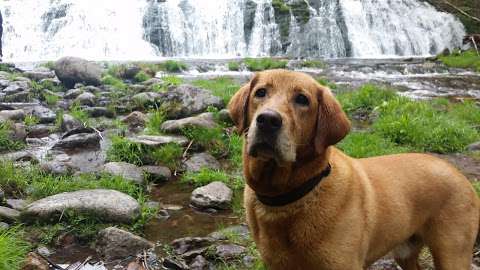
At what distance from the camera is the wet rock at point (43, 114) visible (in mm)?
10964

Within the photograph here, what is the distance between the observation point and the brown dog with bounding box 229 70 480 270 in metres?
3.17

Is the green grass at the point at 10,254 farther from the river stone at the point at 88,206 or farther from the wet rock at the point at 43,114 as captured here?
the wet rock at the point at 43,114

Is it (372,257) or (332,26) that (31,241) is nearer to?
(372,257)

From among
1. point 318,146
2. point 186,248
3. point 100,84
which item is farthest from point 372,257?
point 100,84

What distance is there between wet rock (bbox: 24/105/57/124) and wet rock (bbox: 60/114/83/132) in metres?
0.99

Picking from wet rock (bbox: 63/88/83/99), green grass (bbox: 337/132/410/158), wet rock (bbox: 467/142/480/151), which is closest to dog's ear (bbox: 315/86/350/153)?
green grass (bbox: 337/132/410/158)

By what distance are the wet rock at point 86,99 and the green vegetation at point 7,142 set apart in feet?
11.7

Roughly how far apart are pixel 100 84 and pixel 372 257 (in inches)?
528

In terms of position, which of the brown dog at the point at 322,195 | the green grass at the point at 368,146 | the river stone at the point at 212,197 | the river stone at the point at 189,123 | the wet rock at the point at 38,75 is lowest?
the river stone at the point at 212,197

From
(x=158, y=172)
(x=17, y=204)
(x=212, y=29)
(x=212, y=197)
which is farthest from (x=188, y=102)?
(x=212, y=29)

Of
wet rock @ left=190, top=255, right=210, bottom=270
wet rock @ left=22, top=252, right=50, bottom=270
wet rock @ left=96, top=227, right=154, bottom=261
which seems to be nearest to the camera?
wet rock @ left=22, top=252, right=50, bottom=270

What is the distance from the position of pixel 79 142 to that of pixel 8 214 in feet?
11.2

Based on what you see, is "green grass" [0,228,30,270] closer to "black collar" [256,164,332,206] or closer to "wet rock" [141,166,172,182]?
"black collar" [256,164,332,206]

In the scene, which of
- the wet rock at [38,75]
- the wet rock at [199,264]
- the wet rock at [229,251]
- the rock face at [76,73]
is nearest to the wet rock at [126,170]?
the wet rock at [229,251]
